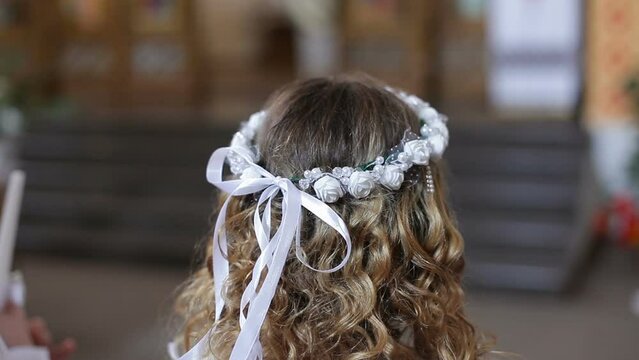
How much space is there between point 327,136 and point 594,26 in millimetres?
4326

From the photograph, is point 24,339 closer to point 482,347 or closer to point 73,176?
point 482,347

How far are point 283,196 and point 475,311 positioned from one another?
291 cm

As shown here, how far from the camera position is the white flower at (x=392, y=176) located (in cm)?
107

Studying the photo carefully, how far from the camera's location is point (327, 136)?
110cm

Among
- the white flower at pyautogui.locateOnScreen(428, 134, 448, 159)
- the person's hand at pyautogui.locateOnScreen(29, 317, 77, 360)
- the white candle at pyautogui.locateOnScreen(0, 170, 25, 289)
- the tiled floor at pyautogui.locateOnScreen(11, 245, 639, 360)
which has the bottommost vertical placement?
the tiled floor at pyautogui.locateOnScreen(11, 245, 639, 360)

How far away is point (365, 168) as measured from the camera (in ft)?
3.56

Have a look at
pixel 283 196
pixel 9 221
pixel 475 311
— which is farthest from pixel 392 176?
pixel 475 311

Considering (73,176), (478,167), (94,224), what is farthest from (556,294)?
(73,176)

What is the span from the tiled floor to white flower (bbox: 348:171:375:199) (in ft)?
8.12

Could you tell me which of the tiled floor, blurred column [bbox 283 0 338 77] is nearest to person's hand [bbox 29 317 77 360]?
the tiled floor

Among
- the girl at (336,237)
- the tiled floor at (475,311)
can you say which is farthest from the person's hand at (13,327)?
the tiled floor at (475,311)

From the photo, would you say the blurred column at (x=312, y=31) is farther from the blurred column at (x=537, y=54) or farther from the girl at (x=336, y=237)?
the girl at (x=336, y=237)

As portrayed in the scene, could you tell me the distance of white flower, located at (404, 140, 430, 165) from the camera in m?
1.09

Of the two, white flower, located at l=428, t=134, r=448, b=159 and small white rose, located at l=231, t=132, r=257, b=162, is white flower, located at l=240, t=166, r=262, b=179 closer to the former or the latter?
small white rose, located at l=231, t=132, r=257, b=162
